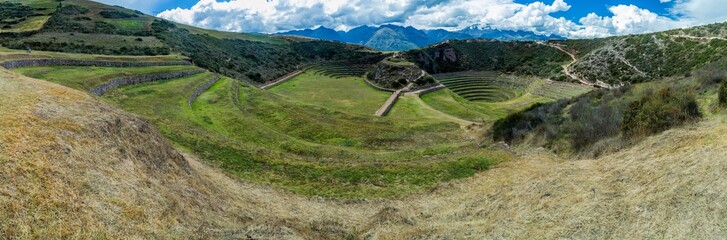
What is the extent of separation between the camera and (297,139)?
33.3 meters

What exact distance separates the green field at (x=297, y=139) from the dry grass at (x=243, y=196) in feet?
13.5

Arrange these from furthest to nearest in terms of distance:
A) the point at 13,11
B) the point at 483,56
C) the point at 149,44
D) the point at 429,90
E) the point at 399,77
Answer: the point at 483,56, the point at 13,11, the point at 399,77, the point at 429,90, the point at 149,44

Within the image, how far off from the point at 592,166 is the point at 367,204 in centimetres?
1039

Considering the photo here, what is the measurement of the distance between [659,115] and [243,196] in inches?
808

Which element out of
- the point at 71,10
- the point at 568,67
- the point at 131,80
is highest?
the point at 71,10

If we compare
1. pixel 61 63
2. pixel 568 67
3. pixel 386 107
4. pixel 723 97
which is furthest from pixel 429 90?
pixel 723 97

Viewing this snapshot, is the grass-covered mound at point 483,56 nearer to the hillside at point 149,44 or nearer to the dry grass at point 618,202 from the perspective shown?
the hillside at point 149,44

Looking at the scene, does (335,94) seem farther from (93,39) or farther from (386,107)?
(93,39)

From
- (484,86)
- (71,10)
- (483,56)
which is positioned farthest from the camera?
(483,56)

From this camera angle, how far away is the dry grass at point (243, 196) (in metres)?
8.81

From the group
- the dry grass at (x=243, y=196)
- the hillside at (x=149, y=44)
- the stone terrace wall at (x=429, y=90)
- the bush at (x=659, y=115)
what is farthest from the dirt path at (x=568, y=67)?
the dry grass at (x=243, y=196)

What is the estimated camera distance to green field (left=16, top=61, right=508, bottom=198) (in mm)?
22109

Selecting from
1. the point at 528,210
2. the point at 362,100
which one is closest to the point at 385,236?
the point at 528,210

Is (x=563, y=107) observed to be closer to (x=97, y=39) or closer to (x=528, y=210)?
(x=528, y=210)
